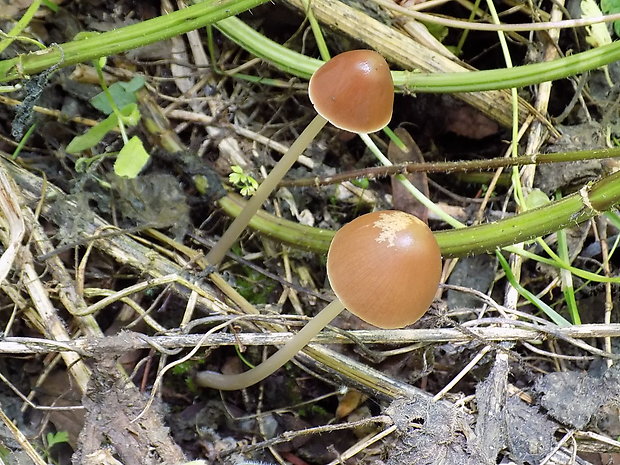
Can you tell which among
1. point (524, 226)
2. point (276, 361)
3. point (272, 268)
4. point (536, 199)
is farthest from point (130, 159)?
point (536, 199)

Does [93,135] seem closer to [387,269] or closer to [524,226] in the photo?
[387,269]

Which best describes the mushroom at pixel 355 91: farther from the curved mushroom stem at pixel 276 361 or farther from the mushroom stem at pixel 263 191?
the curved mushroom stem at pixel 276 361

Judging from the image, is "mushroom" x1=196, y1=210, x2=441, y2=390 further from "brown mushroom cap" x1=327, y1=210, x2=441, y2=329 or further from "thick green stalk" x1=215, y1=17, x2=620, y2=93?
"thick green stalk" x1=215, y1=17, x2=620, y2=93

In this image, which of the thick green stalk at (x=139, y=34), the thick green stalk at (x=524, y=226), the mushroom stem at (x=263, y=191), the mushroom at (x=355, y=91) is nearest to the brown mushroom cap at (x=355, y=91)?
the mushroom at (x=355, y=91)

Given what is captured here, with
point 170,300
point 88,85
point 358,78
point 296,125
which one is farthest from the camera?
point 296,125

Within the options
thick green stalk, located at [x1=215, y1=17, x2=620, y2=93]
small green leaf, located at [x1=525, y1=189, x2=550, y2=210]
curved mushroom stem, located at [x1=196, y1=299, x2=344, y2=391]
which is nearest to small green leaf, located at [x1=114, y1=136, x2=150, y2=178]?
thick green stalk, located at [x1=215, y1=17, x2=620, y2=93]

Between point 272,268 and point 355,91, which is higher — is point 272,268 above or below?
below

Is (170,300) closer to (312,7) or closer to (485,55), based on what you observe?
(312,7)

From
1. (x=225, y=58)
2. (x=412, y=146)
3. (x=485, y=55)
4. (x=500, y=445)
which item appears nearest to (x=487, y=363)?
(x=500, y=445)
